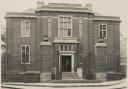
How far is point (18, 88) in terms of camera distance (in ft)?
4.16

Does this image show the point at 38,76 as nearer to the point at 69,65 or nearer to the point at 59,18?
the point at 69,65

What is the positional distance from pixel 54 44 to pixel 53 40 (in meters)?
0.02

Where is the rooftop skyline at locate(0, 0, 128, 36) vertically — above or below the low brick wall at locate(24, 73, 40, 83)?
above

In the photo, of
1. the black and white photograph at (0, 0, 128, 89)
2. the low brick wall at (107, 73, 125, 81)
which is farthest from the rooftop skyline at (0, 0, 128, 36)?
the low brick wall at (107, 73, 125, 81)

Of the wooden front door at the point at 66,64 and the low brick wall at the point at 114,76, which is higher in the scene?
the wooden front door at the point at 66,64

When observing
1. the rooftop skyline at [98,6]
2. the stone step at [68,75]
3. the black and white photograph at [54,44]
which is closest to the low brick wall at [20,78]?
the black and white photograph at [54,44]

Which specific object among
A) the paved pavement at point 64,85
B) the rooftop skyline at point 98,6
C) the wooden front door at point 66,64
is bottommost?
the paved pavement at point 64,85

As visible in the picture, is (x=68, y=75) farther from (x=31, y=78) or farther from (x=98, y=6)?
(x=98, y=6)

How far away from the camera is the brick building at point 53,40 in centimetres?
129

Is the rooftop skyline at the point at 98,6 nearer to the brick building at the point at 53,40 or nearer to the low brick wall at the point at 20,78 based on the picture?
the brick building at the point at 53,40

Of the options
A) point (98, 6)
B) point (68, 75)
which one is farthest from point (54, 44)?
point (98, 6)

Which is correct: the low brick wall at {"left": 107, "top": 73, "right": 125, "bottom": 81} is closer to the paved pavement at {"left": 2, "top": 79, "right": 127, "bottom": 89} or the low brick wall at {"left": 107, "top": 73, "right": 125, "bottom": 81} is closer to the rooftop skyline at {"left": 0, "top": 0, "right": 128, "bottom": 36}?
the paved pavement at {"left": 2, "top": 79, "right": 127, "bottom": 89}

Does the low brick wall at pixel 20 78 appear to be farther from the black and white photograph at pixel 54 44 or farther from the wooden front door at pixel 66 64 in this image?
the wooden front door at pixel 66 64

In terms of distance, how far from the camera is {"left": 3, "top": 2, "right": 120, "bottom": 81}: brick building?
50.9 inches
